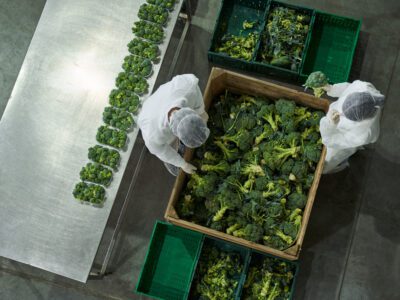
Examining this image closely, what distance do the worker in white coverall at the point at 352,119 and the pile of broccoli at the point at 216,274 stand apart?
159 cm

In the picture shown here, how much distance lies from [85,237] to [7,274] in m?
1.72

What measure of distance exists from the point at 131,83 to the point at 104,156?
2.83ft

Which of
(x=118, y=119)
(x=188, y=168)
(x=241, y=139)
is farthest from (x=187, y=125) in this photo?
(x=118, y=119)

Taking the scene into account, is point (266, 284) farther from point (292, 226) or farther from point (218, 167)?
point (218, 167)

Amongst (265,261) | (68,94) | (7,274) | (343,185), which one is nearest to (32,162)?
(68,94)

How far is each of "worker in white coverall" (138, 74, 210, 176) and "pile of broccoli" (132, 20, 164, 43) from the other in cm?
94

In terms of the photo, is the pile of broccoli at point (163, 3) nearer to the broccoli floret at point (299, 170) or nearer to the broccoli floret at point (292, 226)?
the broccoli floret at point (299, 170)

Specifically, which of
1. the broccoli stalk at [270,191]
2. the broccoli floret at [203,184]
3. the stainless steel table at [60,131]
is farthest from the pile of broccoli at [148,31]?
the broccoli stalk at [270,191]

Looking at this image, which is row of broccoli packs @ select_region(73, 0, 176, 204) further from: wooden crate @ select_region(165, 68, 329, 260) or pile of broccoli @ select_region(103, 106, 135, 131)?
wooden crate @ select_region(165, 68, 329, 260)

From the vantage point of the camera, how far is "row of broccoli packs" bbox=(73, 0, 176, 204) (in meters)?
4.07

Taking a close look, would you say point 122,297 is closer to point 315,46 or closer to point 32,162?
point 32,162

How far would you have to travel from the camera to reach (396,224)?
4.78 m

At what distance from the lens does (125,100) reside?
13.9ft

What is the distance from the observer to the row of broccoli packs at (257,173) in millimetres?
3902
